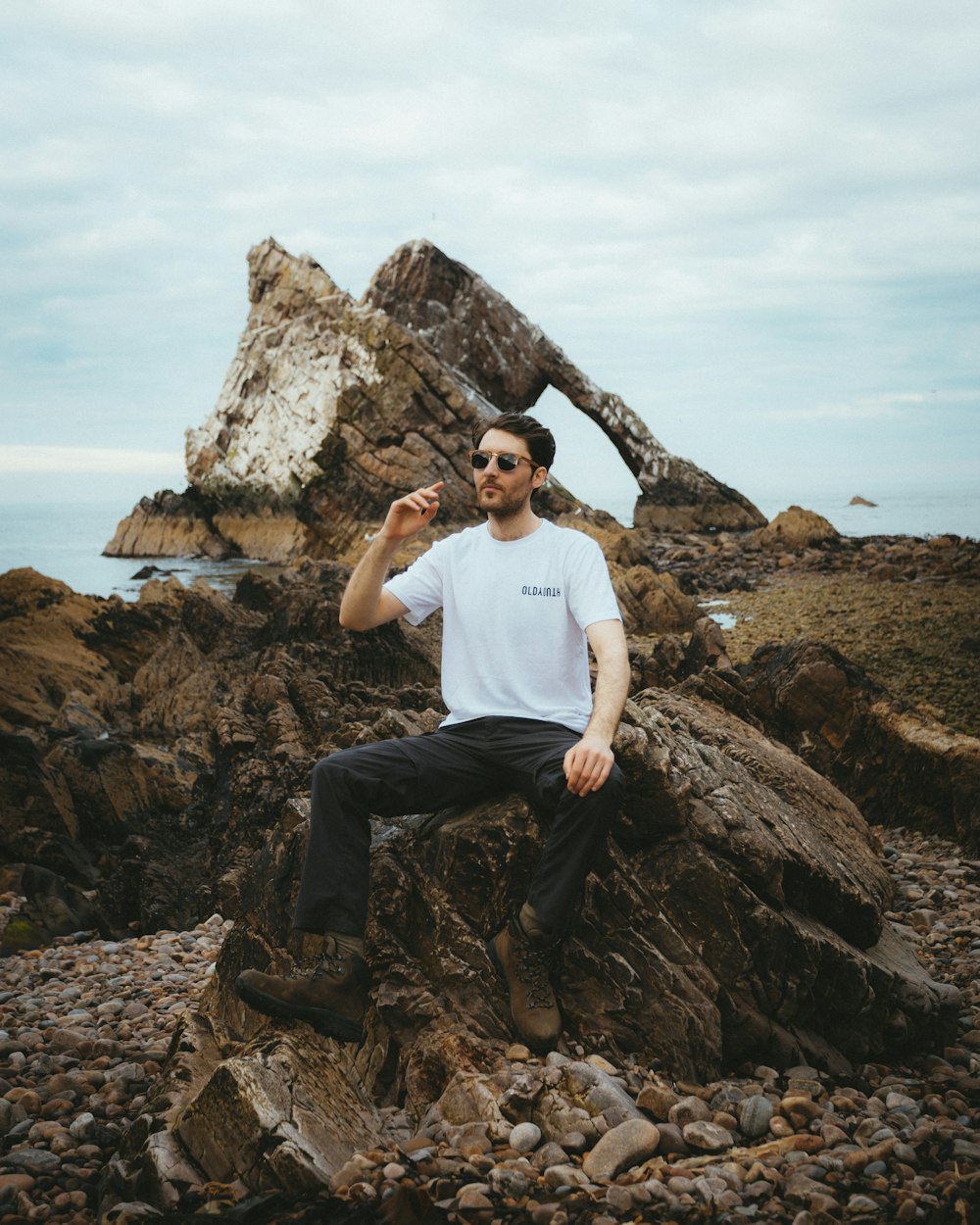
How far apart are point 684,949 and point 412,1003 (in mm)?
1341

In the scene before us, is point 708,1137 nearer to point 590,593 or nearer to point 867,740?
point 590,593

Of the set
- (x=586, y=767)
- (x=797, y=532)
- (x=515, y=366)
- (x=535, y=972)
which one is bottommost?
(x=535, y=972)

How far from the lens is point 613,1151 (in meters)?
3.96

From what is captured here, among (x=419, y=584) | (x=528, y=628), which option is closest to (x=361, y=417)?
(x=419, y=584)

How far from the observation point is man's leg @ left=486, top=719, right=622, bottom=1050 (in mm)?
4457

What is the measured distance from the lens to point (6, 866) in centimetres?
884

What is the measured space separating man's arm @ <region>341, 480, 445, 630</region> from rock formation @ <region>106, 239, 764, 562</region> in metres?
36.2

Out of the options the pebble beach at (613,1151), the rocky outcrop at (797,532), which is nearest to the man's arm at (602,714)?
the pebble beach at (613,1151)

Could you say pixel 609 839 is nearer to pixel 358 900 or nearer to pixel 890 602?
pixel 358 900

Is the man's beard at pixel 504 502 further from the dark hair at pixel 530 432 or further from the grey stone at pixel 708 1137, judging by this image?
the grey stone at pixel 708 1137

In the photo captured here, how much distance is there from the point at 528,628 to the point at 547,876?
1237 mm

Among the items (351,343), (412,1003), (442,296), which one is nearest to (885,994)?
(412,1003)

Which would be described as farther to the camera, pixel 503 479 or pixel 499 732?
pixel 503 479

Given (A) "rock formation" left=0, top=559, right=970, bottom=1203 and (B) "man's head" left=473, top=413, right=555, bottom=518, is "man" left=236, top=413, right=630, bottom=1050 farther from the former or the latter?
(A) "rock formation" left=0, top=559, right=970, bottom=1203
